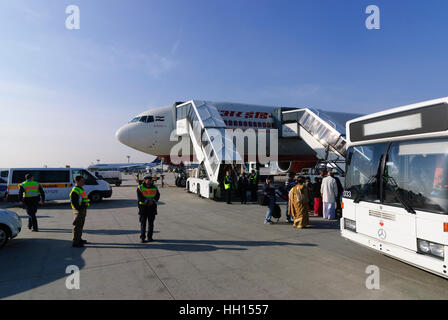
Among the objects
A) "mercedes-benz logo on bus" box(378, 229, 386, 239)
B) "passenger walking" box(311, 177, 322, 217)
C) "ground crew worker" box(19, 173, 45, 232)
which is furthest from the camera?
"passenger walking" box(311, 177, 322, 217)

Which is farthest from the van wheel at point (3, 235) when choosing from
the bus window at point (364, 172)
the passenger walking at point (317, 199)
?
the passenger walking at point (317, 199)

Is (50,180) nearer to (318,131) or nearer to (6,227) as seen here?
(6,227)

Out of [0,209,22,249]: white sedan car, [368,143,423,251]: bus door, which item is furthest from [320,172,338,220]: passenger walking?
[0,209,22,249]: white sedan car

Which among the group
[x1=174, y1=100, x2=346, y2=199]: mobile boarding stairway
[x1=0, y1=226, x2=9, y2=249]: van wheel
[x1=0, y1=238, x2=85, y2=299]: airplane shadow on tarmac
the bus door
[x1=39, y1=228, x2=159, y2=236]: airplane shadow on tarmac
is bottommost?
[x1=0, y1=238, x2=85, y2=299]: airplane shadow on tarmac

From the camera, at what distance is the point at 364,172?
17.3 ft

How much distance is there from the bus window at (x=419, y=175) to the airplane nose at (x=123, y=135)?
1858 centimetres

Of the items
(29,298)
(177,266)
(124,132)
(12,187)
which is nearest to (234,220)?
(177,266)

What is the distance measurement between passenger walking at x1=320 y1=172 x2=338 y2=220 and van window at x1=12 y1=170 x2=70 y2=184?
1200 cm

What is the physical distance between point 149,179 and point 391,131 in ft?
17.4

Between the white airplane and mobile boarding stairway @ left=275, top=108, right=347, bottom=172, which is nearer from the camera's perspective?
mobile boarding stairway @ left=275, top=108, right=347, bottom=172

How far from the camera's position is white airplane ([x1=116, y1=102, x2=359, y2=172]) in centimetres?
2019

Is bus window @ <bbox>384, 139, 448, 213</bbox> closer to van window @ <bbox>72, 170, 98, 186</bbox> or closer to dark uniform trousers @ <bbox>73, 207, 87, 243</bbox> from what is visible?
dark uniform trousers @ <bbox>73, 207, 87, 243</bbox>

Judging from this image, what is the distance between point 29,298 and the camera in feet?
12.6

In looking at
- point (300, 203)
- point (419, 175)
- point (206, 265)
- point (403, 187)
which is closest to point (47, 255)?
point (206, 265)
